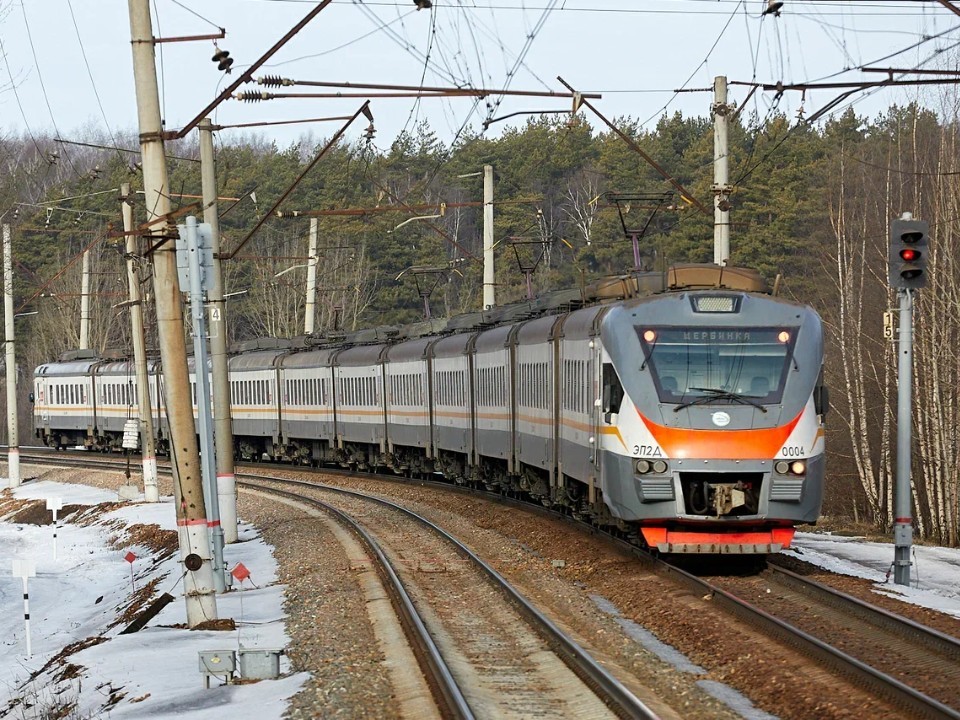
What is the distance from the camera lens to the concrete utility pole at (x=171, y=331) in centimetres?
1503

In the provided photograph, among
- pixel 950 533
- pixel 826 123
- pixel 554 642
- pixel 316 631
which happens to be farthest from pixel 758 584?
pixel 826 123

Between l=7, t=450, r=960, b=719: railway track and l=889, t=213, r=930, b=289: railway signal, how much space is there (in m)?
3.48

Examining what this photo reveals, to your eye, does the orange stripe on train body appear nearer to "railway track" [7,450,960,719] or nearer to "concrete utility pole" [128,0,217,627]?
"railway track" [7,450,960,719]

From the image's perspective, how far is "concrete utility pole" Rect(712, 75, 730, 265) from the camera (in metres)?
19.0

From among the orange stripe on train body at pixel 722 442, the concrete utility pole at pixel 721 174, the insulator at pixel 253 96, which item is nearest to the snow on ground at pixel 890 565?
the orange stripe on train body at pixel 722 442

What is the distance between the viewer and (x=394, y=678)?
436 inches

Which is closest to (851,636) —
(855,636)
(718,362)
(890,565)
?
(855,636)

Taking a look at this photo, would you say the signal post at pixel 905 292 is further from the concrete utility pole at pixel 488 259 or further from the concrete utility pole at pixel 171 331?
the concrete utility pole at pixel 488 259

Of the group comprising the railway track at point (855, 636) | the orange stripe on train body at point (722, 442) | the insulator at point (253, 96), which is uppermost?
the insulator at point (253, 96)

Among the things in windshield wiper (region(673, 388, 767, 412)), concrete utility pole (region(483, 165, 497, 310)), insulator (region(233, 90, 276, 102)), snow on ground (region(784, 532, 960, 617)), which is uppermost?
insulator (region(233, 90, 276, 102))

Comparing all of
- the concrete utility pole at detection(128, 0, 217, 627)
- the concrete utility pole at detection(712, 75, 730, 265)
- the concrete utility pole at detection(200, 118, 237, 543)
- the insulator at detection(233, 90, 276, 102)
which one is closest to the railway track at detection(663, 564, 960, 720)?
the concrete utility pole at detection(128, 0, 217, 627)

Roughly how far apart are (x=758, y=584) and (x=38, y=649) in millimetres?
11077

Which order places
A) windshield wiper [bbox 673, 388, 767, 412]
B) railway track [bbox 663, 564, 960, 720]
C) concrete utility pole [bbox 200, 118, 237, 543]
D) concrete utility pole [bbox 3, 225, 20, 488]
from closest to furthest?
Result: railway track [bbox 663, 564, 960, 720], windshield wiper [bbox 673, 388, 767, 412], concrete utility pole [bbox 200, 118, 237, 543], concrete utility pole [bbox 3, 225, 20, 488]

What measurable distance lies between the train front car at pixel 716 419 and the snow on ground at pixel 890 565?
4.30 feet
